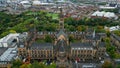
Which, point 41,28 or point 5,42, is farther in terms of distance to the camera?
point 41,28

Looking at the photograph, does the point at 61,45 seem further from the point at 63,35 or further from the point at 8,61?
the point at 8,61

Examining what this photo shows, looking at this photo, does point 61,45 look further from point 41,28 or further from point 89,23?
point 89,23

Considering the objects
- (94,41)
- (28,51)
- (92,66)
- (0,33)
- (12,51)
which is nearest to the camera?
(92,66)

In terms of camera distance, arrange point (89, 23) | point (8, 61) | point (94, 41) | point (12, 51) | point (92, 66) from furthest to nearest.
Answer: point (89, 23), point (94, 41), point (12, 51), point (8, 61), point (92, 66)

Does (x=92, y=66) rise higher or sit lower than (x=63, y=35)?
lower

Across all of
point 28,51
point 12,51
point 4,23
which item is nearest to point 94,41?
point 28,51

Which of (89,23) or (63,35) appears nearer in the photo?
(63,35)

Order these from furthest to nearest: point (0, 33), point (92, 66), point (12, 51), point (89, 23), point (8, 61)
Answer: point (89, 23)
point (0, 33)
point (12, 51)
point (8, 61)
point (92, 66)

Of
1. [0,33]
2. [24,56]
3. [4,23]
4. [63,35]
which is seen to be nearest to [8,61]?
[24,56]

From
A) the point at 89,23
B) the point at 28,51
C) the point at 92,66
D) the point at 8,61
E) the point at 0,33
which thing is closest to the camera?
the point at 92,66
